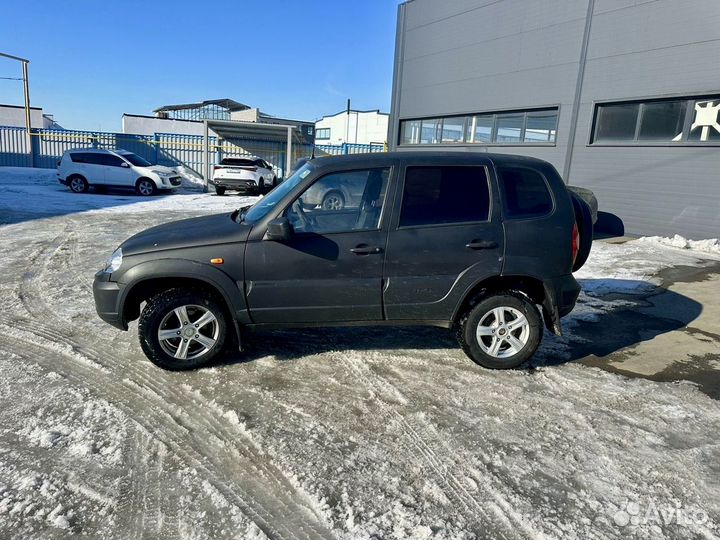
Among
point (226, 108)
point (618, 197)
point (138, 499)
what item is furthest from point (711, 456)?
point (226, 108)

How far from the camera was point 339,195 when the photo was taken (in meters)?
4.14

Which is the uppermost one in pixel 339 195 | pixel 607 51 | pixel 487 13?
pixel 487 13

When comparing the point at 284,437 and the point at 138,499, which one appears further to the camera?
the point at 284,437

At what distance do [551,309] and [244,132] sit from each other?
2453 cm

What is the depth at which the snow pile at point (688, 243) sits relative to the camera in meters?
10.3

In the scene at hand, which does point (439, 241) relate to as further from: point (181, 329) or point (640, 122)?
point (640, 122)

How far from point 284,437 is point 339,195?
2.01 m

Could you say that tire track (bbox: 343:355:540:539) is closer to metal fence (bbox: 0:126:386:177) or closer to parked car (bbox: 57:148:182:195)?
parked car (bbox: 57:148:182:195)

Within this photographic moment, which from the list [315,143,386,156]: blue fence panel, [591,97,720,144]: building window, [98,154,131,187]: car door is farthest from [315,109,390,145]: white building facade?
[591,97,720,144]: building window

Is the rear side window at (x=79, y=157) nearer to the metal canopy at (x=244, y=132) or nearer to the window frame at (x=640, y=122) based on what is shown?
the metal canopy at (x=244, y=132)

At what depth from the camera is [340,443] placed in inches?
123

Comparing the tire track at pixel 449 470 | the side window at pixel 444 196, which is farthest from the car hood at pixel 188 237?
the tire track at pixel 449 470

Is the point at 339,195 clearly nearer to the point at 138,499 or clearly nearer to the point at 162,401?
the point at 162,401

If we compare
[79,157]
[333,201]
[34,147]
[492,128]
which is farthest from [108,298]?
[34,147]
